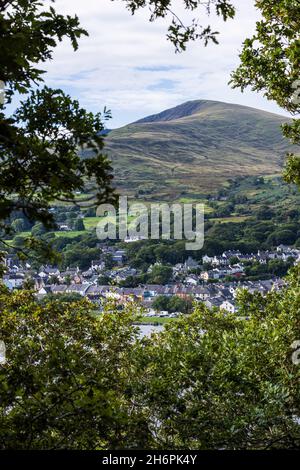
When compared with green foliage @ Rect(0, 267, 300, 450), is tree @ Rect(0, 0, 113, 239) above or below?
above

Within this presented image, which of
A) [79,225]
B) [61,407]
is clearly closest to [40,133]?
[61,407]

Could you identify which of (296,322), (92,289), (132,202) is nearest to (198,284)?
(92,289)

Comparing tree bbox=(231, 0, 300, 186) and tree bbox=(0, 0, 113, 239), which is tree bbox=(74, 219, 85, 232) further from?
tree bbox=(0, 0, 113, 239)

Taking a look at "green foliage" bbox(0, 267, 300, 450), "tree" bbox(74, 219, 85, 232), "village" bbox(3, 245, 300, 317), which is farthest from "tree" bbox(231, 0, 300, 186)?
"tree" bbox(74, 219, 85, 232)

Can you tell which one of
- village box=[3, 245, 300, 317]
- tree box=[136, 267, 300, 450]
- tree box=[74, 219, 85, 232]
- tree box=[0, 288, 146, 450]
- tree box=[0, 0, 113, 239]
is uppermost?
tree box=[0, 0, 113, 239]

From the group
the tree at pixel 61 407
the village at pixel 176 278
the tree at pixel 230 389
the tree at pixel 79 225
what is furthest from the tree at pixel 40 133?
the tree at pixel 79 225

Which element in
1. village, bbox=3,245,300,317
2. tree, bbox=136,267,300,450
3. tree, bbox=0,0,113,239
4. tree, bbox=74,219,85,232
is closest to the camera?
tree, bbox=0,0,113,239
